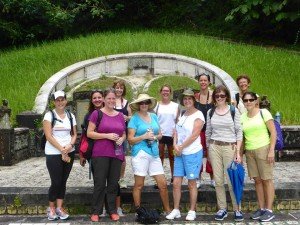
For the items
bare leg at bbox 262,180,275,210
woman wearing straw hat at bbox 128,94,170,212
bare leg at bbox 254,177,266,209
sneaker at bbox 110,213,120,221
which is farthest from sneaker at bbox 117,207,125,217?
bare leg at bbox 262,180,275,210

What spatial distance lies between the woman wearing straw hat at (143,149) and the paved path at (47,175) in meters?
1.08

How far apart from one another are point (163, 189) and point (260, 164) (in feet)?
4.36

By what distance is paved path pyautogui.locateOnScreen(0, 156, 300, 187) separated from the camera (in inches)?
284

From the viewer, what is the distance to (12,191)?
21.3ft

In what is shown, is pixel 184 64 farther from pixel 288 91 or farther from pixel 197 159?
pixel 197 159

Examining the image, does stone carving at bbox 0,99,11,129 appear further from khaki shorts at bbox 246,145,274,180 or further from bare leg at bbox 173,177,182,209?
khaki shorts at bbox 246,145,274,180

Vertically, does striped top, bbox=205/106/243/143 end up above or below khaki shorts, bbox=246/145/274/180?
above

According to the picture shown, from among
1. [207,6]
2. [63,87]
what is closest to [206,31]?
[207,6]

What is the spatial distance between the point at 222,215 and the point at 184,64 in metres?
8.91

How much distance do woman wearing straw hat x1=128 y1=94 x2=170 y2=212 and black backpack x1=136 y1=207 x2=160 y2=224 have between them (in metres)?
0.13

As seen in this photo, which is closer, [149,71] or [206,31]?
[149,71]

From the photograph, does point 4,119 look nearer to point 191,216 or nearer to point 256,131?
point 191,216

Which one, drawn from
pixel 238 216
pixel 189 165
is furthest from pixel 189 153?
pixel 238 216

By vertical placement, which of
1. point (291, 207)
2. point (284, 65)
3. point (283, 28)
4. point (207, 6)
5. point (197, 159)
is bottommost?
point (291, 207)
